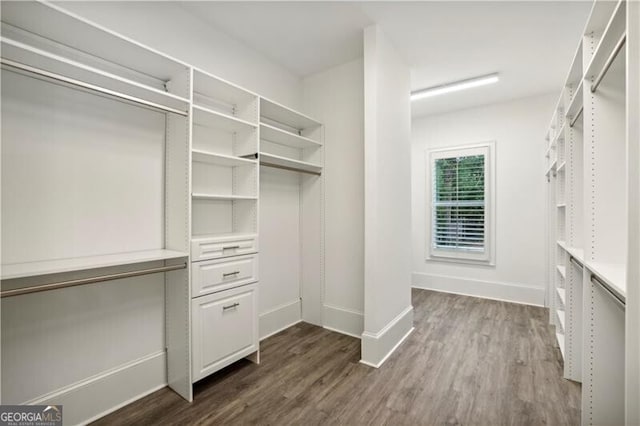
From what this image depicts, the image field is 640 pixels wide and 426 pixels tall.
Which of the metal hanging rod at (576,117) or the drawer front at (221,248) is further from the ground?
the metal hanging rod at (576,117)

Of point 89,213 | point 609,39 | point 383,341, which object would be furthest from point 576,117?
point 89,213

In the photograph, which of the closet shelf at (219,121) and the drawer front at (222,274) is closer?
the drawer front at (222,274)

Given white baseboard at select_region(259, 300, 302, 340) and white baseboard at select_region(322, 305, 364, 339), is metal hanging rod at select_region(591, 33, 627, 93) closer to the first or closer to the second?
white baseboard at select_region(322, 305, 364, 339)

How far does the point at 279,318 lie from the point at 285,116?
84.5 inches

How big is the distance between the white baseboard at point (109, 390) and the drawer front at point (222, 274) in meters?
0.63

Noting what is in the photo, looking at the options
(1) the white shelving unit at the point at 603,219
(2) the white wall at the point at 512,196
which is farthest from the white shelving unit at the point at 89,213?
→ (2) the white wall at the point at 512,196

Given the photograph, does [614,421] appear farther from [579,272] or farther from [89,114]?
[89,114]

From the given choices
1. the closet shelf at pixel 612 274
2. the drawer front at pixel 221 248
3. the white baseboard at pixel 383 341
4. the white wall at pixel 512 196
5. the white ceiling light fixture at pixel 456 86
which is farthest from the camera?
the white wall at pixel 512 196

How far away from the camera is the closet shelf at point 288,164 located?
2.68 meters

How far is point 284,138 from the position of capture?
2.99 metres

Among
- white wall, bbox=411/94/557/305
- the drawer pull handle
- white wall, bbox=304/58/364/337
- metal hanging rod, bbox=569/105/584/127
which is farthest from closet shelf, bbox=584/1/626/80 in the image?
white wall, bbox=411/94/557/305

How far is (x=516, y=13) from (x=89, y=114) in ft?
10.7

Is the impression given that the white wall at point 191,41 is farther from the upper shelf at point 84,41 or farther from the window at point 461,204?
the window at point 461,204

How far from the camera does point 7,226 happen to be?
153 cm
